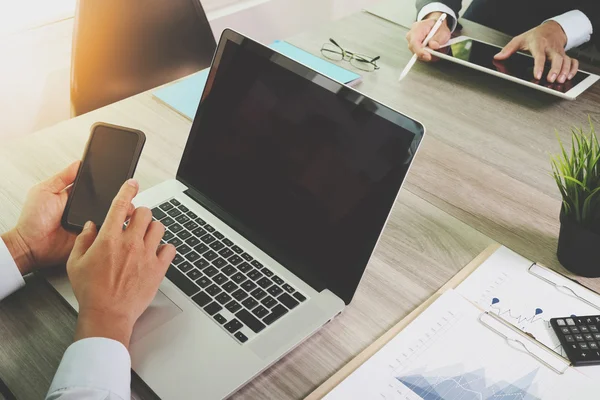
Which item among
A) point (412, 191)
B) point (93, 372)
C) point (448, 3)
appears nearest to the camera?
point (93, 372)

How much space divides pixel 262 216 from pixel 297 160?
0.11m

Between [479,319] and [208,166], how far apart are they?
497mm

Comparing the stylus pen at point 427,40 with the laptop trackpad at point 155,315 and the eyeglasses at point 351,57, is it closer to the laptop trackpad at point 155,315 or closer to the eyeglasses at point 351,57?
the eyeglasses at point 351,57

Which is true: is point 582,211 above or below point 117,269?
above

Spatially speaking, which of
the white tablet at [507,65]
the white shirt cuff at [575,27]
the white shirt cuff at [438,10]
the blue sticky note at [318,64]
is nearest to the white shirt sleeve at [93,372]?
the blue sticky note at [318,64]

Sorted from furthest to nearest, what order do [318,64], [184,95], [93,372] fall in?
[318,64], [184,95], [93,372]

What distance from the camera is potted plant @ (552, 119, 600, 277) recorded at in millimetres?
832

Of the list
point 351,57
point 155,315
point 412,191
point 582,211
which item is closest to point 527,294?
point 582,211

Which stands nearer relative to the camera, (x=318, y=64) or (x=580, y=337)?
(x=580, y=337)

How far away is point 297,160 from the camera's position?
829mm

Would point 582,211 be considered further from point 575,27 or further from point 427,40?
point 575,27

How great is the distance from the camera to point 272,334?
73 cm

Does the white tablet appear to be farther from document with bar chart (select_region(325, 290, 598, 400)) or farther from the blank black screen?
the blank black screen

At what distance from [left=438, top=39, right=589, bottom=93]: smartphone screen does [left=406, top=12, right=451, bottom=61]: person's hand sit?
4cm
